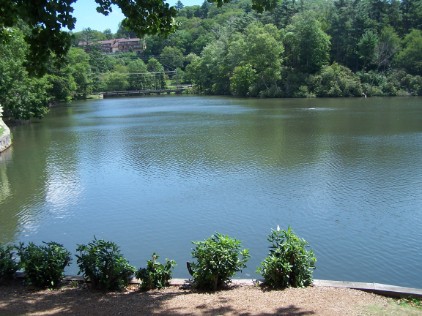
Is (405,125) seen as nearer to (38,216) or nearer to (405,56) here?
(38,216)

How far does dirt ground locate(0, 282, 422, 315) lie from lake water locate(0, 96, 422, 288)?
2.88 meters

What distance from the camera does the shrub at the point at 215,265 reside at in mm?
6934

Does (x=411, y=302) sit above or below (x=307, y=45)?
below

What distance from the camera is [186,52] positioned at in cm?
11650

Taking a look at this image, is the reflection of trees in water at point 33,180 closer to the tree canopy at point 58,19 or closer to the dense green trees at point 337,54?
the tree canopy at point 58,19

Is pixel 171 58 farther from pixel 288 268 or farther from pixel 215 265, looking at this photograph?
pixel 288 268

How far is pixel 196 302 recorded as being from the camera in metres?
6.28

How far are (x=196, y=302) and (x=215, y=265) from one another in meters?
0.77

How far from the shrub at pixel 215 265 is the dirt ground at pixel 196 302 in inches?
7.9

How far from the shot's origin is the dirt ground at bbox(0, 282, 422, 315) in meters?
5.80

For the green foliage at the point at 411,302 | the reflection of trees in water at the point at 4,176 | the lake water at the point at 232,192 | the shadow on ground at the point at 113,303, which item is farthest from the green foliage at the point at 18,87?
the green foliage at the point at 411,302

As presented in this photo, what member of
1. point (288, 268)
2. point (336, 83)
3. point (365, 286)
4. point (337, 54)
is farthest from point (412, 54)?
point (288, 268)

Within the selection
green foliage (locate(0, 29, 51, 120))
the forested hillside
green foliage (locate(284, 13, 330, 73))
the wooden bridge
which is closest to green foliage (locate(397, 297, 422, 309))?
green foliage (locate(0, 29, 51, 120))

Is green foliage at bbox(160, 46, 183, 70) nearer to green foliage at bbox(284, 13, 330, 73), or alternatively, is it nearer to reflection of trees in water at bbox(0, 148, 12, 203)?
green foliage at bbox(284, 13, 330, 73)
